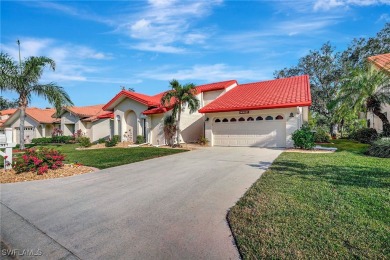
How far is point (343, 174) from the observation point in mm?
6465

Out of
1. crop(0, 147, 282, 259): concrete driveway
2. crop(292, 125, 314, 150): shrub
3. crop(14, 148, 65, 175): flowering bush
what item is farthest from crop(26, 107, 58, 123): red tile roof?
crop(292, 125, 314, 150): shrub

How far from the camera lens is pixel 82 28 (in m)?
11.8

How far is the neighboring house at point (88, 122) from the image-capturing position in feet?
80.6

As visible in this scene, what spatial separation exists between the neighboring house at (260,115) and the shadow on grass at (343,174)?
6924 millimetres

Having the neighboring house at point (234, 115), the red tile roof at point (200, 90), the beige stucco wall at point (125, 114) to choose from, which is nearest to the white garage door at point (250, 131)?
the neighboring house at point (234, 115)

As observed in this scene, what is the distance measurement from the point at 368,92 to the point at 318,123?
17.0 metres

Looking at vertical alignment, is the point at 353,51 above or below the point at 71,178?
above

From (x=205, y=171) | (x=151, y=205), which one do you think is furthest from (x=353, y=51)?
(x=151, y=205)

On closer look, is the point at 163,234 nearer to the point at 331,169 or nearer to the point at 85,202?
the point at 85,202

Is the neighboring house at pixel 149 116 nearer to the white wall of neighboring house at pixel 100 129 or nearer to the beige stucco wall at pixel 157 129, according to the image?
the beige stucco wall at pixel 157 129

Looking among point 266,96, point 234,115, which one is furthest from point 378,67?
point 234,115

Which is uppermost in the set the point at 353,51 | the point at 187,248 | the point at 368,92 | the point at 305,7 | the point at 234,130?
the point at 353,51

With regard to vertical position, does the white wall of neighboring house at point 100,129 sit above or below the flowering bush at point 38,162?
above

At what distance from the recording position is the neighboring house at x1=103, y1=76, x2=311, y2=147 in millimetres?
14711
